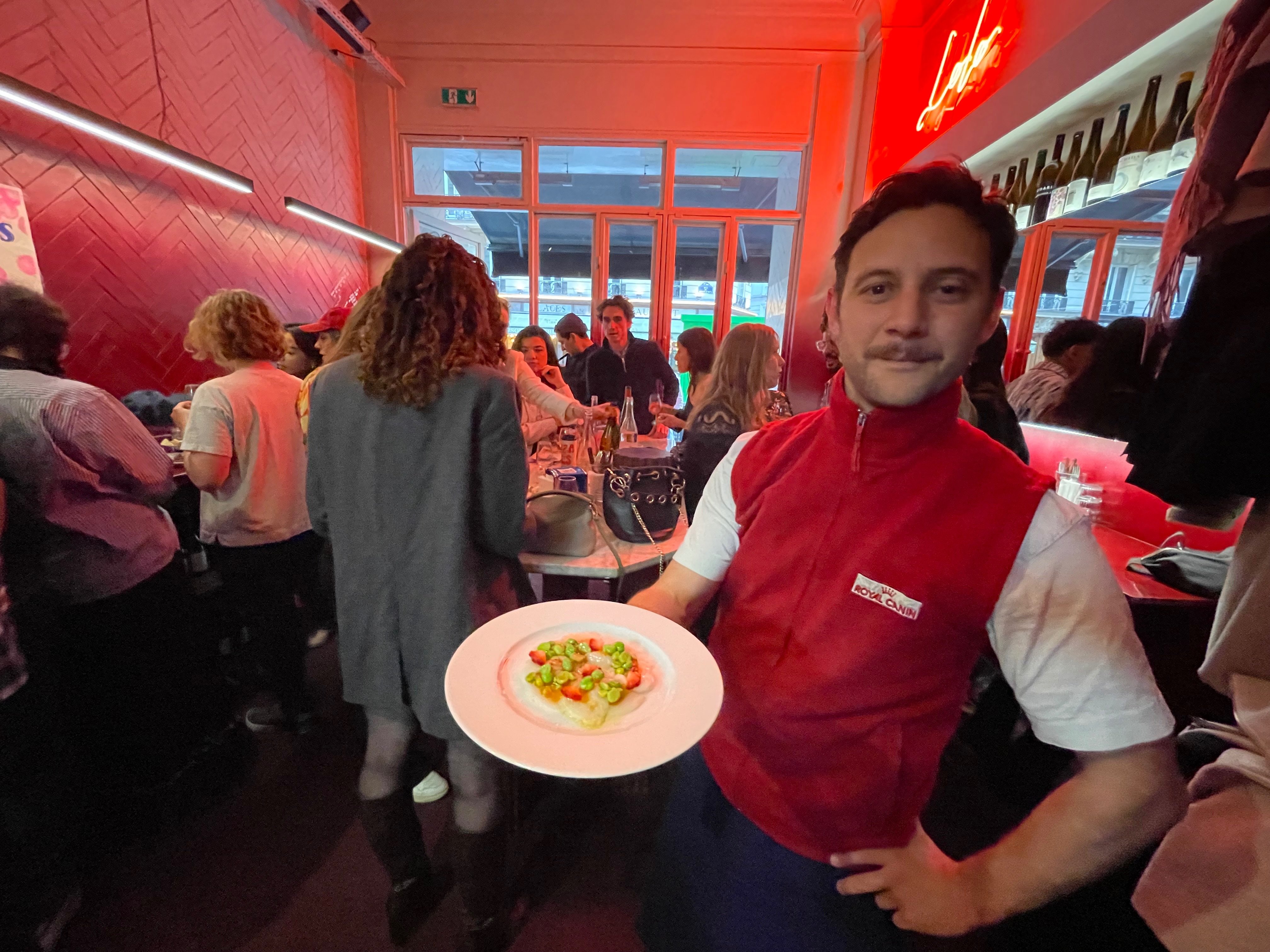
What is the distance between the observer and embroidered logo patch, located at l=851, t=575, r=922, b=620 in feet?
2.41

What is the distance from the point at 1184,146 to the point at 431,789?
3549mm

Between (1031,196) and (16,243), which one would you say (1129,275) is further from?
(16,243)

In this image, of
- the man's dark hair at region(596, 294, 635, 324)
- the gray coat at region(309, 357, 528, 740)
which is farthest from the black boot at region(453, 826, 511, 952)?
the man's dark hair at region(596, 294, 635, 324)

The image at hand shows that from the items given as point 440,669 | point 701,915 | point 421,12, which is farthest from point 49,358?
point 421,12

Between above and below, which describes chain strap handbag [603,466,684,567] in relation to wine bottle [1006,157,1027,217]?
below

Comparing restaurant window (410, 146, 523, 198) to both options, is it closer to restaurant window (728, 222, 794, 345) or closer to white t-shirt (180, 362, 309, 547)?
restaurant window (728, 222, 794, 345)

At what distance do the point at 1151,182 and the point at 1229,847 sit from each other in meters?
2.28

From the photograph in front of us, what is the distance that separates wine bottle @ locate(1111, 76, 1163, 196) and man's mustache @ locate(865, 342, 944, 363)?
7.15 ft

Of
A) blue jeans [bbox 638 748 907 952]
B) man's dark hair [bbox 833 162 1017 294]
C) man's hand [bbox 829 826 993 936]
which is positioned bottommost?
blue jeans [bbox 638 748 907 952]

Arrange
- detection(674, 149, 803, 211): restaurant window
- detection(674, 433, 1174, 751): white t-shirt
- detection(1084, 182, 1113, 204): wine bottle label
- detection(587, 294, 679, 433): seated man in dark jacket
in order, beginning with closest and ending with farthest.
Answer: detection(674, 433, 1174, 751): white t-shirt < detection(1084, 182, 1113, 204): wine bottle label < detection(587, 294, 679, 433): seated man in dark jacket < detection(674, 149, 803, 211): restaurant window

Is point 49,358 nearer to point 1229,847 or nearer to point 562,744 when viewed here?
point 562,744

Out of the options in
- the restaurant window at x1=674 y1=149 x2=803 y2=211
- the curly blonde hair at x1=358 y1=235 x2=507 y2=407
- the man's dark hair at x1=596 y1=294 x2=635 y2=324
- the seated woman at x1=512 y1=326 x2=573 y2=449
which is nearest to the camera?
the curly blonde hair at x1=358 y1=235 x2=507 y2=407

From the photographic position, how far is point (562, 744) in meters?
0.72

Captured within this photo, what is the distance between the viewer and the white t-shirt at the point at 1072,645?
2.04 ft
